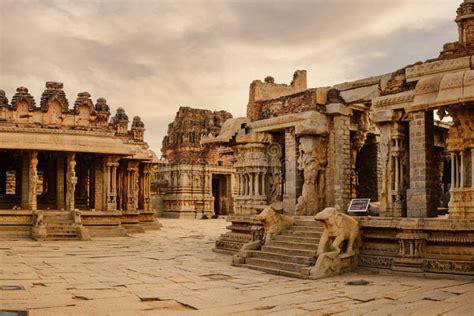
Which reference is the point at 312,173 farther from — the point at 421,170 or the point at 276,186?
the point at 421,170

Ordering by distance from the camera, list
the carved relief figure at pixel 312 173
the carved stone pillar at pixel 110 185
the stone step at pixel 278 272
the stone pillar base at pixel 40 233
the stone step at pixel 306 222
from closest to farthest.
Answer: the stone step at pixel 278 272, the stone step at pixel 306 222, the carved relief figure at pixel 312 173, the stone pillar base at pixel 40 233, the carved stone pillar at pixel 110 185

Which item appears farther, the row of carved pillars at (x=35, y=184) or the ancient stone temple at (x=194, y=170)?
the ancient stone temple at (x=194, y=170)

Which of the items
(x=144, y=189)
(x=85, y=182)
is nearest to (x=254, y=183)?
(x=85, y=182)

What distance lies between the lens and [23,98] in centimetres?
2456

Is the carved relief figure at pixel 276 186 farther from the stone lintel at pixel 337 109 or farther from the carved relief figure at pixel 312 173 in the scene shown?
the stone lintel at pixel 337 109

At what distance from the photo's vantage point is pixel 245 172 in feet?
59.1

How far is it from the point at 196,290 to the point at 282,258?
3265 mm

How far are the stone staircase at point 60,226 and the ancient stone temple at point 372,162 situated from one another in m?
6.68

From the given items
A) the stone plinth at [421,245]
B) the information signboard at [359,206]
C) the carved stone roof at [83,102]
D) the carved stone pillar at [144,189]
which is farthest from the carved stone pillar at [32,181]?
the stone plinth at [421,245]

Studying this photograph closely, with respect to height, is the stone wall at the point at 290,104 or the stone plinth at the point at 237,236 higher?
the stone wall at the point at 290,104

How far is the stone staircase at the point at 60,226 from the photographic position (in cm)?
2086

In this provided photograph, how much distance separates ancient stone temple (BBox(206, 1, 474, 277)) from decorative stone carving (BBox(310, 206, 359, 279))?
12.4 inches

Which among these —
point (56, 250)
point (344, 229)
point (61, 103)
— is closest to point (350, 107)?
point (344, 229)

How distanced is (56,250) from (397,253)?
10.1 meters
